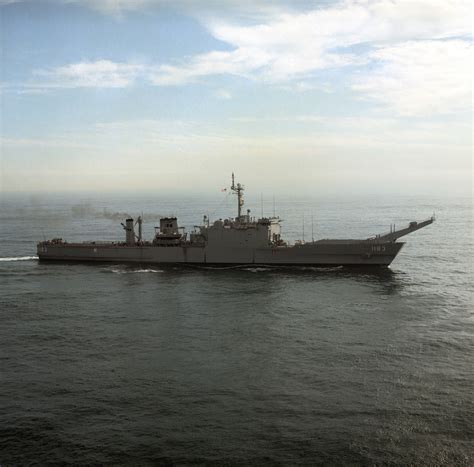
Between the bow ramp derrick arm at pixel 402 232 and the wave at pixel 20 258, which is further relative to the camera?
the wave at pixel 20 258

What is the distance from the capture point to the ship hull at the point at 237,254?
1736 inches

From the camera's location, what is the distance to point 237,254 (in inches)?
1827

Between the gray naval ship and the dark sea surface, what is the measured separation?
5550mm

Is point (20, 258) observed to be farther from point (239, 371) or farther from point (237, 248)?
point (239, 371)

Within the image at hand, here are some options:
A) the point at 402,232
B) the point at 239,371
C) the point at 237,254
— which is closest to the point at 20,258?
the point at 237,254

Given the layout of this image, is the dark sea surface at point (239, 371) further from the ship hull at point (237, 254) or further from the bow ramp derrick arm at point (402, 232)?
the bow ramp derrick arm at point (402, 232)

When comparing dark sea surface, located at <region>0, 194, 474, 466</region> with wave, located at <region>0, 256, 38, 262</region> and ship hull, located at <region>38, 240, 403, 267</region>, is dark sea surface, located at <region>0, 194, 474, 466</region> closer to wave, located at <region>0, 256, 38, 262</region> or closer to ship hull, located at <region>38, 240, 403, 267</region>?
ship hull, located at <region>38, 240, 403, 267</region>

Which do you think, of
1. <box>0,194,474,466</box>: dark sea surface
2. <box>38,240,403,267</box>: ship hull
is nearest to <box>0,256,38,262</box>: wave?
<box>38,240,403,267</box>: ship hull

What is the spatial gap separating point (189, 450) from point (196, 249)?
1308 inches

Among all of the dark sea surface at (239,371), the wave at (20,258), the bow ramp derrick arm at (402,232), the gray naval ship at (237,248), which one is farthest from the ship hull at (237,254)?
the dark sea surface at (239,371)

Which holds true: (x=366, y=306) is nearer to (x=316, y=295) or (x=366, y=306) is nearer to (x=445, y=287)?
(x=316, y=295)

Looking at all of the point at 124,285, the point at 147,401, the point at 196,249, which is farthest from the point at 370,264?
the point at 147,401

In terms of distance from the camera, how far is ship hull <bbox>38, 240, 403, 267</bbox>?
1736 inches

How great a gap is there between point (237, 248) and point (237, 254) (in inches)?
23.2
